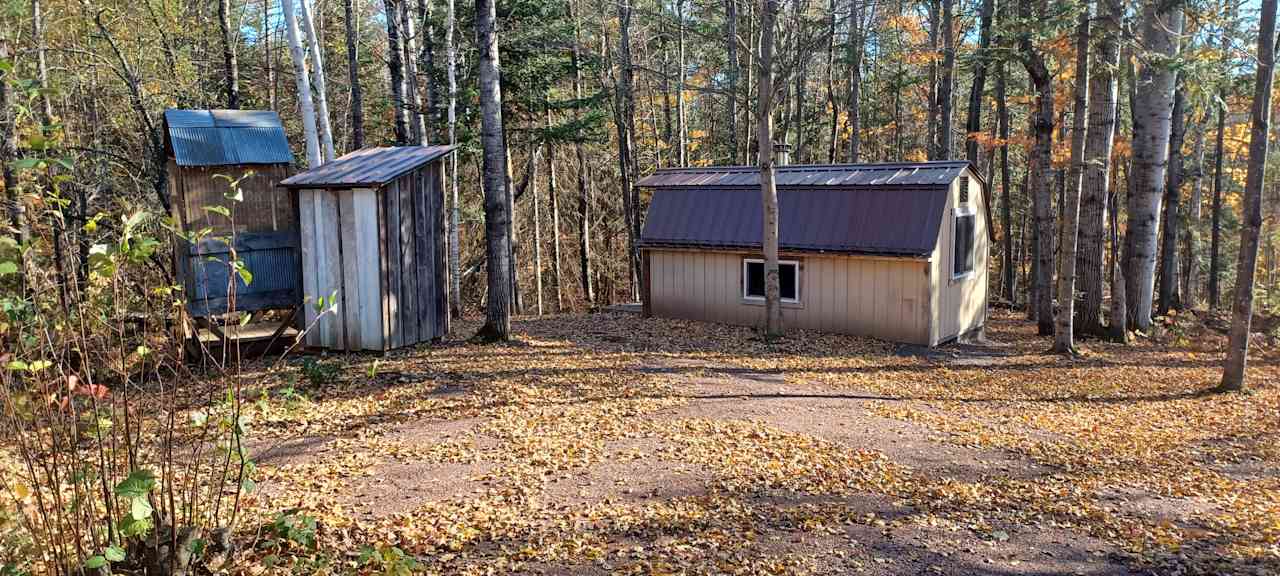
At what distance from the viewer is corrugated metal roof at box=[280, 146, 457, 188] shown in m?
11.4

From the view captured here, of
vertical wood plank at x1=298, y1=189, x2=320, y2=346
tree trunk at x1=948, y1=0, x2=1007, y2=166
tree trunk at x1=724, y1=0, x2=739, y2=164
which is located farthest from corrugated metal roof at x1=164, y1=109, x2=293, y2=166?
tree trunk at x1=724, y1=0, x2=739, y2=164

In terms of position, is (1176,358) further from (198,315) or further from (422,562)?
(198,315)

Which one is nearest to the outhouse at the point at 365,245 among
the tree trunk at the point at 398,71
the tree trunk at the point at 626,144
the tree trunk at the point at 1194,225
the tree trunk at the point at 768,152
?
the tree trunk at the point at 398,71

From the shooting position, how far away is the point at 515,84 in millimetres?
21078

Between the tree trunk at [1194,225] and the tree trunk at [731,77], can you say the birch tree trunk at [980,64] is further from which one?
the tree trunk at [731,77]

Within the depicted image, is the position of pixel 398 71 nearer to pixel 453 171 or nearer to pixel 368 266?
pixel 453 171

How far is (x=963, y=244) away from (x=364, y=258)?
1100 centimetres

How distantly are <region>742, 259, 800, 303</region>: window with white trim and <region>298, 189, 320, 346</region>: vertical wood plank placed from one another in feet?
26.5

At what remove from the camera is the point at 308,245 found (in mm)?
11789

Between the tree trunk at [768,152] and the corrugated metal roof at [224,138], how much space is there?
747 cm

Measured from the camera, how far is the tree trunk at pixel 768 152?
43.9 feet

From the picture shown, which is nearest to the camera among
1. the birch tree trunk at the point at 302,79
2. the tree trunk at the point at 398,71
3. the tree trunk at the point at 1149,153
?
the birch tree trunk at the point at 302,79

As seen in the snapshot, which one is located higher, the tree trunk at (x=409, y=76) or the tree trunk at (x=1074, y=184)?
the tree trunk at (x=409, y=76)

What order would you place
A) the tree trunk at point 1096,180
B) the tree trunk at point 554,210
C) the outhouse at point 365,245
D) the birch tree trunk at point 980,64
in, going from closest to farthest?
the outhouse at point 365,245
the tree trunk at point 1096,180
the birch tree trunk at point 980,64
the tree trunk at point 554,210
